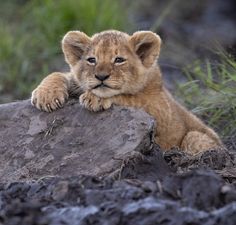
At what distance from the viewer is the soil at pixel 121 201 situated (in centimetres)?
534

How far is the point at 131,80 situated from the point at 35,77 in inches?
191

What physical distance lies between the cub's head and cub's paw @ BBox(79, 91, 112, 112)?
4 cm

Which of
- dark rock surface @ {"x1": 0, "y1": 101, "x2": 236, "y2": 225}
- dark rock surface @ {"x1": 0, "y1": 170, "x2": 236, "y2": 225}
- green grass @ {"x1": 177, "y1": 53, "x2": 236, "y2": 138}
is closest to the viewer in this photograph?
dark rock surface @ {"x1": 0, "y1": 170, "x2": 236, "y2": 225}

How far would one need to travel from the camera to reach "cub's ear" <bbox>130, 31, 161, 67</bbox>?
7715 mm

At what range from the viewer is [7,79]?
40.3 feet

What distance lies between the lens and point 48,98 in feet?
24.2

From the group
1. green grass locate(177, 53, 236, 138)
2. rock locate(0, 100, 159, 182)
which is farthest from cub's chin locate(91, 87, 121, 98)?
green grass locate(177, 53, 236, 138)

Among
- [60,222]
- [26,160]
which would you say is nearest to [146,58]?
[26,160]

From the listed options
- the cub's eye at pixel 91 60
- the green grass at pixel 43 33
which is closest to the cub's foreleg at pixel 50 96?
the cub's eye at pixel 91 60

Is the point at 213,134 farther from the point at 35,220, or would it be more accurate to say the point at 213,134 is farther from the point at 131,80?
the point at 35,220

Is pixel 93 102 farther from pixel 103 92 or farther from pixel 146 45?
pixel 146 45

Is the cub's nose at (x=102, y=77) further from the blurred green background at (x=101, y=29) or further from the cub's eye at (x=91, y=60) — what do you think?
the blurred green background at (x=101, y=29)

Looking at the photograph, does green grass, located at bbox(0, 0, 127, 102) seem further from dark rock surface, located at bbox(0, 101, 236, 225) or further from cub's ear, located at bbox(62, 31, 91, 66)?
dark rock surface, located at bbox(0, 101, 236, 225)

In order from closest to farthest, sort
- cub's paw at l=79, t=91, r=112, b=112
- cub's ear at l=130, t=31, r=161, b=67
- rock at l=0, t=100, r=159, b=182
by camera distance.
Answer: rock at l=0, t=100, r=159, b=182, cub's paw at l=79, t=91, r=112, b=112, cub's ear at l=130, t=31, r=161, b=67
